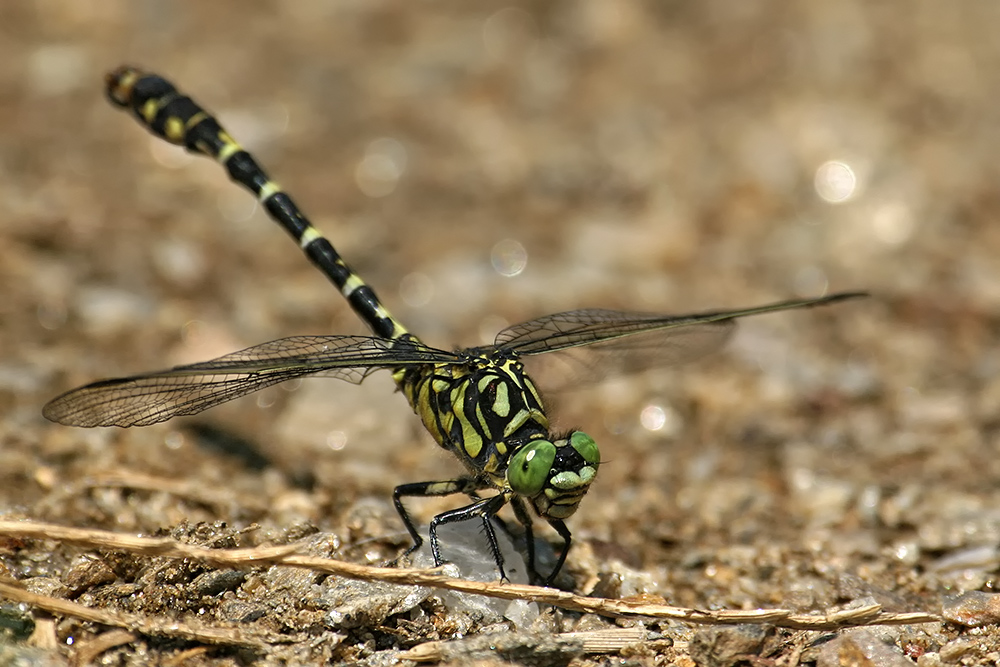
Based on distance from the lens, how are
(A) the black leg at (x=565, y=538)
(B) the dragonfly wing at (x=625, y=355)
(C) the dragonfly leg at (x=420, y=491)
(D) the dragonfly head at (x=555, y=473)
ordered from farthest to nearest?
(B) the dragonfly wing at (x=625, y=355) → (C) the dragonfly leg at (x=420, y=491) → (A) the black leg at (x=565, y=538) → (D) the dragonfly head at (x=555, y=473)

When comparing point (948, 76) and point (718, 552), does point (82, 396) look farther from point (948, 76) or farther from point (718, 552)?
point (948, 76)

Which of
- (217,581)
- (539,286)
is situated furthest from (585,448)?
(539,286)

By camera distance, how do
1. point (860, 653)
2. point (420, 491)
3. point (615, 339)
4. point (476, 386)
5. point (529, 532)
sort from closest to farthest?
point (860, 653)
point (529, 532)
point (420, 491)
point (476, 386)
point (615, 339)

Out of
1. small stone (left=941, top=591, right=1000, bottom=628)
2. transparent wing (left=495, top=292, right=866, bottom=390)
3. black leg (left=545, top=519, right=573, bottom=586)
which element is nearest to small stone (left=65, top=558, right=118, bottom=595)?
black leg (left=545, top=519, right=573, bottom=586)

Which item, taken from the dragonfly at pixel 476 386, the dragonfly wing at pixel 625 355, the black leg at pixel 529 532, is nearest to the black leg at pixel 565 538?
the dragonfly at pixel 476 386

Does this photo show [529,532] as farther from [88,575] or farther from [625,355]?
[88,575]

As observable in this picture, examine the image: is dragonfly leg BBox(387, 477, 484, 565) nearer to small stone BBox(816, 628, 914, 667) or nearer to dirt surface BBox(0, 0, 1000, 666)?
dirt surface BBox(0, 0, 1000, 666)

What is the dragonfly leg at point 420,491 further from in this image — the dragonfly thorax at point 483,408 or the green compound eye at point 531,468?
the green compound eye at point 531,468
